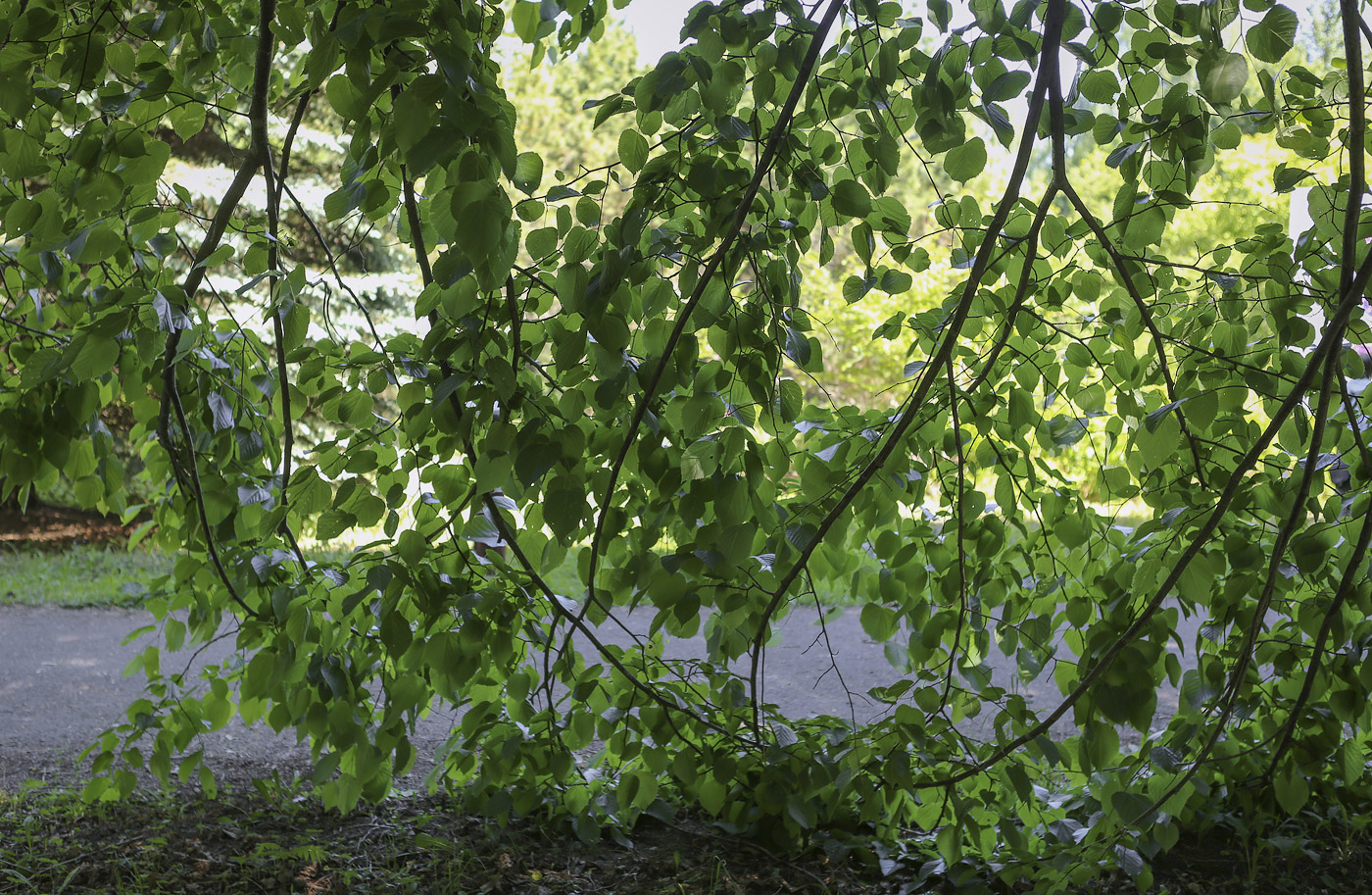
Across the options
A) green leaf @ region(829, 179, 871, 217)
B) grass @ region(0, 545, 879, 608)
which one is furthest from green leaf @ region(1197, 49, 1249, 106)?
grass @ region(0, 545, 879, 608)

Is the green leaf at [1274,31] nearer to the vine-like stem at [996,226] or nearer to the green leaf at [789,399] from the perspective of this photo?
the vine-like stem at [996,226]

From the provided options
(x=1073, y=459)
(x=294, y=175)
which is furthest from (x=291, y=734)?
(x=1073, y=459)

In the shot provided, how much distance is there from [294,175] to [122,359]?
6972 mm

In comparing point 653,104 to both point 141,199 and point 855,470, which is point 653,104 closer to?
point 855,470

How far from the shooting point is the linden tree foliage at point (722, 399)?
1.42 metres

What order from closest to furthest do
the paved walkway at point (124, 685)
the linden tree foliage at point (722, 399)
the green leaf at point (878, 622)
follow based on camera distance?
the linden tree foliage at point (722, 399) → the green leaf at point (878, 622) → the paved walkway at point (124, 685)

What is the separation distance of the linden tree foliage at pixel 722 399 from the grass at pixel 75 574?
14.4 feet

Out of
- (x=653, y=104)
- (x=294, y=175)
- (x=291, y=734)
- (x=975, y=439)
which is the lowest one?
(x=291, y=734)

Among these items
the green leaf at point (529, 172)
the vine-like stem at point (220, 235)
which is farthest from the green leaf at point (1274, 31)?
the vine-like stem at point (220, 235)

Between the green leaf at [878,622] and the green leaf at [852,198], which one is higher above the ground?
the green leaf at [852,198]

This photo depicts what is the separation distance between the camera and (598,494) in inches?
68.0

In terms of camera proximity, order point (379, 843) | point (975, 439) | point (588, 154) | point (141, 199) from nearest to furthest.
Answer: point (141, 199) → point (975, 439) → point (379, 843) → point (588, 154)

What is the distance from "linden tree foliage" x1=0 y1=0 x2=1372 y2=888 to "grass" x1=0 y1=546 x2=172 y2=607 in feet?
14.4

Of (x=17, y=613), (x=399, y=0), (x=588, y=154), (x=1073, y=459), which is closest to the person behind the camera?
(x=399, y=0)
